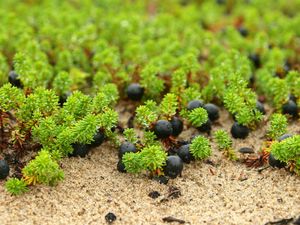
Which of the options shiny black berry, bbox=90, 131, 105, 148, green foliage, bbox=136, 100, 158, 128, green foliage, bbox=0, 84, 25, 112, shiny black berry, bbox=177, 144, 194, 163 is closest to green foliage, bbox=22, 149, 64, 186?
shiny black berry, bbox=90, 131, 105, 148

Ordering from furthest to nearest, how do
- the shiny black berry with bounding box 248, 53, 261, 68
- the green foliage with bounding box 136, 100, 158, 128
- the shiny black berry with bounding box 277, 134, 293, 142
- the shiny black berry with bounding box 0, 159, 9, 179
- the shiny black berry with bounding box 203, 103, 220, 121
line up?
the shiny black berry with bounding box 248, 53, 261, 68 → the shiny black berry with bounding box 203, 103, 220, 121 → the green foliage with bounding box 136, 100, 158, 128 → the shiny black berry with bounding box 277, 134, 293, 142 → the shiny black berry with bounding box 0, 159, 9, 179

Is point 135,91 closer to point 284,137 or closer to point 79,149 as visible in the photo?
point 79,149

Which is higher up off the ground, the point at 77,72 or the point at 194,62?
the point at 194,62

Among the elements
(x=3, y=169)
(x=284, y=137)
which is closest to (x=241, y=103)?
(x=284, y=137)

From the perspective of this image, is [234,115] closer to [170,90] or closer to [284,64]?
[170,90]

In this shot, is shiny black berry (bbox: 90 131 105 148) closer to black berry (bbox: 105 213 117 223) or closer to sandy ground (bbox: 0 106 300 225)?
sandy ground (bbox: 0 106 300 225)

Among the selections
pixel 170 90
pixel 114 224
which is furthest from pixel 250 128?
pixel 114 224

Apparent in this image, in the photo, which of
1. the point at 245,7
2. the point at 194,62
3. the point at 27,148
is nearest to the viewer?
the point at 27,148

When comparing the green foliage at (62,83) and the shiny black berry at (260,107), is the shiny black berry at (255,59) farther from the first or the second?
the green foliage at (62,83)
